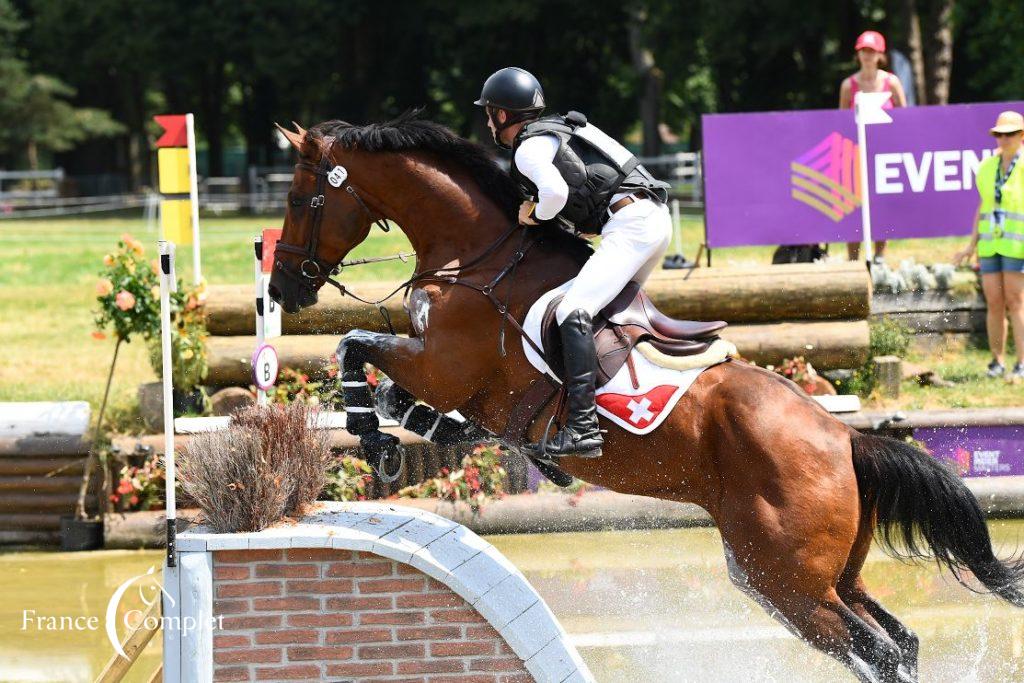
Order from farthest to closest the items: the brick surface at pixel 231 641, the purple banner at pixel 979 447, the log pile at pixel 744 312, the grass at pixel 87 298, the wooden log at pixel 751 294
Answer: the grass at pixel 87 298
the wooden log at pixel 751 294
the log pile at pixel 744 312
the purple banner at pixel 979 447
the brick surface at pixel 231 641

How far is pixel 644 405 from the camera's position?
473 centimetres

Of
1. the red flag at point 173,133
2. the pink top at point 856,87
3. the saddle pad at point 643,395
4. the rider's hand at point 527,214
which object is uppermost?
the pink top at point 856,87

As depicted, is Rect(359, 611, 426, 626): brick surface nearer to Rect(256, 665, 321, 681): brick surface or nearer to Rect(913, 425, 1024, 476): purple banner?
Rect(256, 665, 321, 681): brick surface

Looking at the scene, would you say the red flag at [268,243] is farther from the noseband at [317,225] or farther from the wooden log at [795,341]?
the noseband at [317,225]

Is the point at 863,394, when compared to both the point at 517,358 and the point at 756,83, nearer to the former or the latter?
the point at 517,358

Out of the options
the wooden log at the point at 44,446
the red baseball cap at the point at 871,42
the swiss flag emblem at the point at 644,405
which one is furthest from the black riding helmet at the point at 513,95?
the red baseball cap at the point at 871,42

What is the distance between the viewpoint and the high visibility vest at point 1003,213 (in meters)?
8.80

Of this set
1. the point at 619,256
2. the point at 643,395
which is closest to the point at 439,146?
the point at 619,256

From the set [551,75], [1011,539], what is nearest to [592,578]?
[1011,539]

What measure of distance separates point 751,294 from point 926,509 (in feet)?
14.1

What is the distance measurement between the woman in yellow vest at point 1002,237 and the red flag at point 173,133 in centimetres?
502

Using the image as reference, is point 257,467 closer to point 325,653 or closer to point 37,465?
point 325,653

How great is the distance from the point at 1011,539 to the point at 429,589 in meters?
4.33

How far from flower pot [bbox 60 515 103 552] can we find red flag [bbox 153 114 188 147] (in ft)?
7.29
